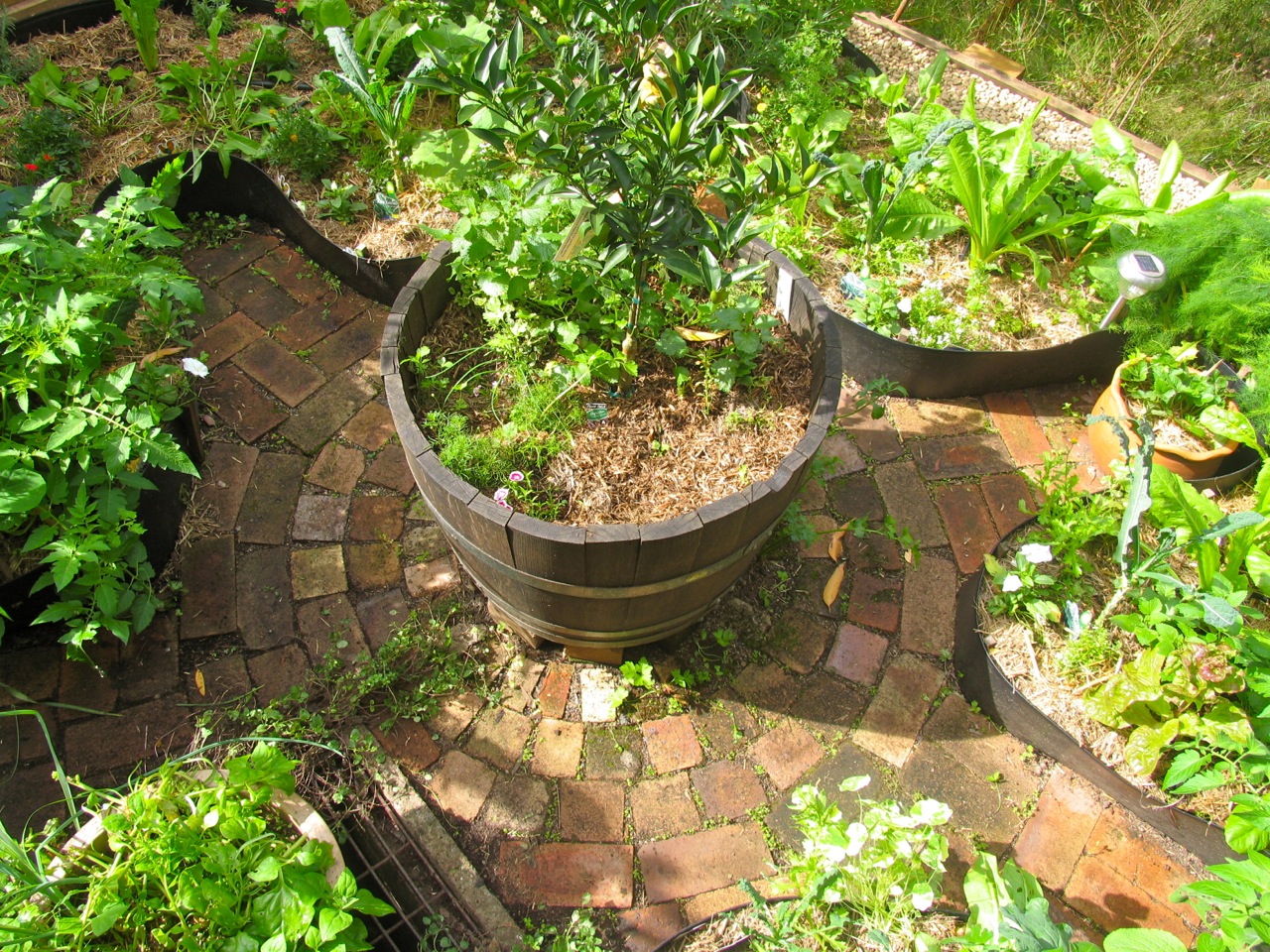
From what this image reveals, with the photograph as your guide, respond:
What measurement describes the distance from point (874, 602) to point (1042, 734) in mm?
597

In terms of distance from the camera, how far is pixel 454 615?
2.51 meters

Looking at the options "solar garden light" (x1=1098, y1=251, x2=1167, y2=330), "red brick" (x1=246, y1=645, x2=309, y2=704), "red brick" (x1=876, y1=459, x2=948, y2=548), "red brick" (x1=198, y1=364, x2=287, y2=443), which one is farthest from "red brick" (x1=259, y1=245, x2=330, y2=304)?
"solar garden light" (x1=1098, y1=251, x2=1167, y2=330)

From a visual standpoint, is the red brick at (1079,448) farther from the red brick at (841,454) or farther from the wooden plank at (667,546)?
the wooden plank at (667,546)

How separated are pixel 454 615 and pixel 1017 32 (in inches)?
179

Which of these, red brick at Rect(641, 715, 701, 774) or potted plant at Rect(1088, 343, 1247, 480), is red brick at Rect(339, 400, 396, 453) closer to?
red brick at Rect(641, 715, 701, 774)

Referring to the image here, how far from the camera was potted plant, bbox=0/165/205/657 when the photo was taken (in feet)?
6.66

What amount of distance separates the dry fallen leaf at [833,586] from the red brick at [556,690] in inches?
33.4

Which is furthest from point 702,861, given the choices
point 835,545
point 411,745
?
point 835,545

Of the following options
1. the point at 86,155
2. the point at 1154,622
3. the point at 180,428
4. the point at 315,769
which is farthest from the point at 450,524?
the point at 86,155

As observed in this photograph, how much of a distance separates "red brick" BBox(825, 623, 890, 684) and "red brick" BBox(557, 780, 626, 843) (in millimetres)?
763

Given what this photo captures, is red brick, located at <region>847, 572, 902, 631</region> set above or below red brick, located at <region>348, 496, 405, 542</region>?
above

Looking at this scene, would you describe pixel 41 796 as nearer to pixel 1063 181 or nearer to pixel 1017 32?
pixel 1063 181

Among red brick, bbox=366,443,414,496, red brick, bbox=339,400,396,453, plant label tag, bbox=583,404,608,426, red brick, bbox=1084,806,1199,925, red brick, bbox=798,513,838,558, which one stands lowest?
red brick, bbox=366,443,414,496

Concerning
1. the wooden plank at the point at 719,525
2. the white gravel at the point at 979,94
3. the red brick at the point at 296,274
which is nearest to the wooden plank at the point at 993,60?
the white gravel at the point at 979,94
